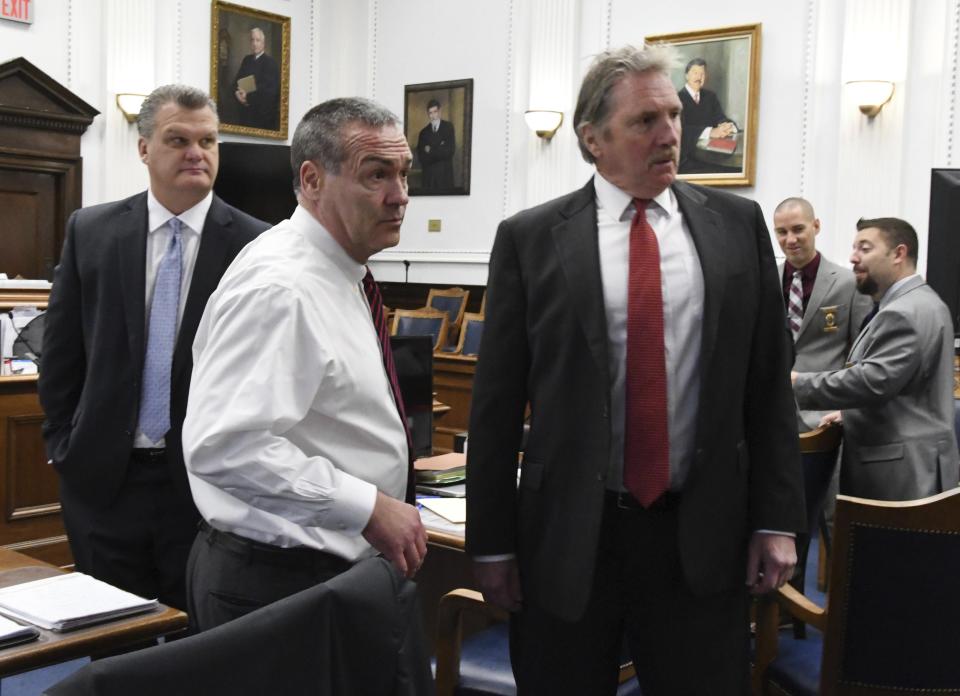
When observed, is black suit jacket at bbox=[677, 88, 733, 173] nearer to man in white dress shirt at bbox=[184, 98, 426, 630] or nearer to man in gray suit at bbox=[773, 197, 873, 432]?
man in gray suit at bbox=[773, 197, 873, 432]

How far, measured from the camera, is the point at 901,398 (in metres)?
3.92

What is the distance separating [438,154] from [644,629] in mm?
8227

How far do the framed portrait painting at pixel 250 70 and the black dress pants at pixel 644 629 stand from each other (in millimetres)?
8235

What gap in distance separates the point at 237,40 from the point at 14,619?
28.5ft

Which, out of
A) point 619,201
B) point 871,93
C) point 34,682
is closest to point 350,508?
point 619,201

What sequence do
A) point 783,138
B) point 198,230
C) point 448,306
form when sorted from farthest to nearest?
point 448,306 → point 783,138 → point 198,230

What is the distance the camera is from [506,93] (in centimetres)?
927

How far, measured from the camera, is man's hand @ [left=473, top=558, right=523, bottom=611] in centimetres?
197

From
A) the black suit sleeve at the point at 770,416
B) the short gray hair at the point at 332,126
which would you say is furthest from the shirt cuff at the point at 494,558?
the short gray hair at the point at 332,126

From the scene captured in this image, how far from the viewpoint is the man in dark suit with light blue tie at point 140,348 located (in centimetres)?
241

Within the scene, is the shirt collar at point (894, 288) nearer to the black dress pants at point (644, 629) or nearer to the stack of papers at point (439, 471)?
the stack of papers at point (439, 471)

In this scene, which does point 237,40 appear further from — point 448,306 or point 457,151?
point 448,306

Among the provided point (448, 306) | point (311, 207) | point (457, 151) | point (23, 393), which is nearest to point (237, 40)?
point (457, 151)

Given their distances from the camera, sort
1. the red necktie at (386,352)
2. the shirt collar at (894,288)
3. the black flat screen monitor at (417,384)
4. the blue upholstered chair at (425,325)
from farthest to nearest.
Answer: the blue upholstered chair at (425,325) < the shirt collar at (894,288) < the black flat screen monitor at (417,384) < the red necktie at (386,352)
